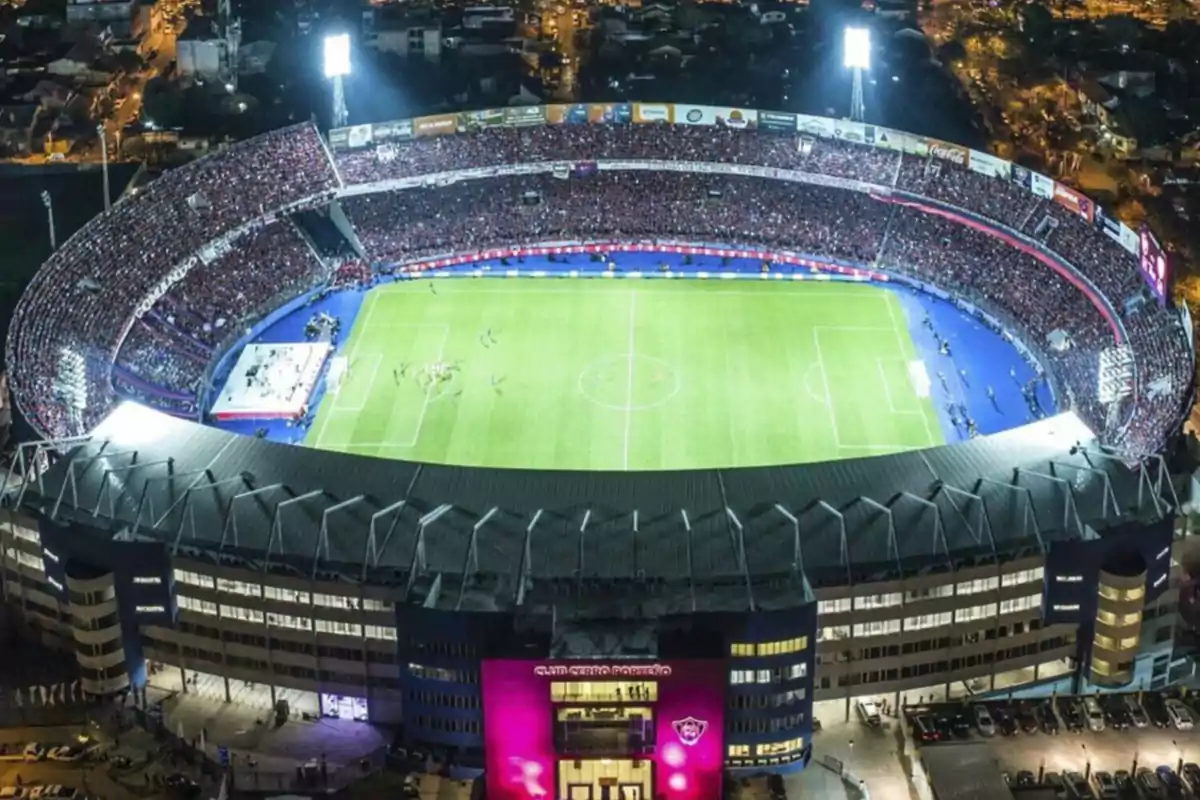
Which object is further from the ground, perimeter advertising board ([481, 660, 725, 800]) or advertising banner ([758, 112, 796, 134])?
advertising banner ([758, 112, 796, 134])

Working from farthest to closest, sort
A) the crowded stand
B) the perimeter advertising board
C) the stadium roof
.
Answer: the crowded stand < the stadium roof < the perimeter advertising board

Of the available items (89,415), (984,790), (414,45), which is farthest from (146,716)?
(414,45)

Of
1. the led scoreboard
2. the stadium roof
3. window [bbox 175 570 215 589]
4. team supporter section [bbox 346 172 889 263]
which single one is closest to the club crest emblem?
the stadium roof

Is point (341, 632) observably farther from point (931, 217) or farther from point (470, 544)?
point (931, 217)

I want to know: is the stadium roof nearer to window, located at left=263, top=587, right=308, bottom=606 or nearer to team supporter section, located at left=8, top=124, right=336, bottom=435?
window, located at left=263, top=587, right=308, bottom=606

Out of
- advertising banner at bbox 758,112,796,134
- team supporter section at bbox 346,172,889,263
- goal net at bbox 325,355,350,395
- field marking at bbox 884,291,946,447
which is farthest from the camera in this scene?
advertising banner at bbox 758,112,796,134

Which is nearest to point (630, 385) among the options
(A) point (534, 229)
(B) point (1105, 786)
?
(A) point (534, 229)
